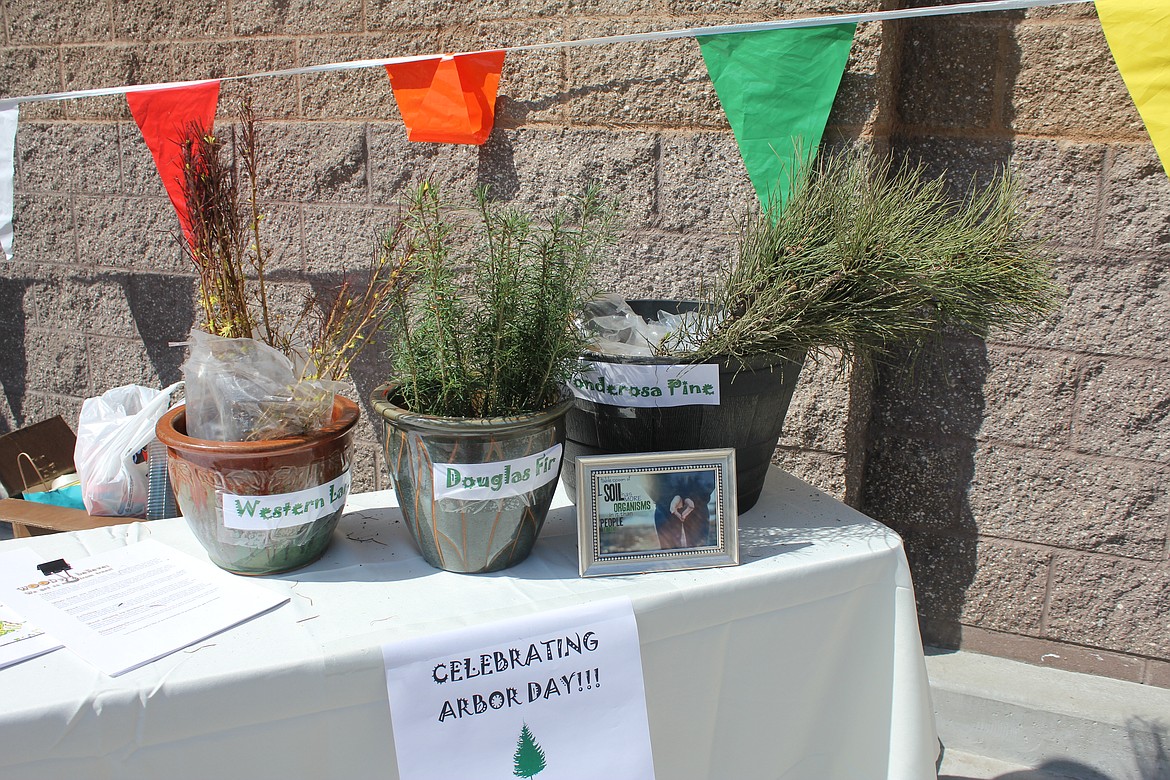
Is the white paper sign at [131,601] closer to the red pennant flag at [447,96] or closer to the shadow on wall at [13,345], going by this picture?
the red pennant flag at [447,96]

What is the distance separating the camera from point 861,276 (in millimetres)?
1317

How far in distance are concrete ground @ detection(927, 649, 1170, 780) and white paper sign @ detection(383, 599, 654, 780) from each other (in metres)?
1.48

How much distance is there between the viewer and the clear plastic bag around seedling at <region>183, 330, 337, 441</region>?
1.23m

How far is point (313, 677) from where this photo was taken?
43.1 inches

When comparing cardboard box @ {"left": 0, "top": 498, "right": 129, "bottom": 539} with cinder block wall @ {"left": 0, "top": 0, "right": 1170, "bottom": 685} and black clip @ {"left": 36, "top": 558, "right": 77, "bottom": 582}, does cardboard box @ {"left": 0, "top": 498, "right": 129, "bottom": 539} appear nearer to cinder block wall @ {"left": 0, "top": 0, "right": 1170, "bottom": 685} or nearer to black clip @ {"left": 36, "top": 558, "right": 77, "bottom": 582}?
cinder block wall @ {"left": 0, "top": 0, "right": 1170, "bottom": 685}

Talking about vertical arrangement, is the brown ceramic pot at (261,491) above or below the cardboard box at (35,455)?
above

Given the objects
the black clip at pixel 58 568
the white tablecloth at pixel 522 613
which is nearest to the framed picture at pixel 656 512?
the white tablecloth at pixel 522 613

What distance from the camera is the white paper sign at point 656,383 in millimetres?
1373

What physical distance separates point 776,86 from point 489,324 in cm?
118

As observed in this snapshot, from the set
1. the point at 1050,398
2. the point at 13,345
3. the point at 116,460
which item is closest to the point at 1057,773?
the point at 1050,398

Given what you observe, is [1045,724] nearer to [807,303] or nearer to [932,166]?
[932,166]

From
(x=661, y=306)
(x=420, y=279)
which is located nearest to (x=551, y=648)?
(x=420, y=279)

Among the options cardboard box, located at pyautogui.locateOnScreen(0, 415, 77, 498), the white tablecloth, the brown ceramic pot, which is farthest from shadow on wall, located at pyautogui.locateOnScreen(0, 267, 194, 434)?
the brown ceramic pot

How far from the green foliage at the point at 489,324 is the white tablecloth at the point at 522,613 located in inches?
11.1
